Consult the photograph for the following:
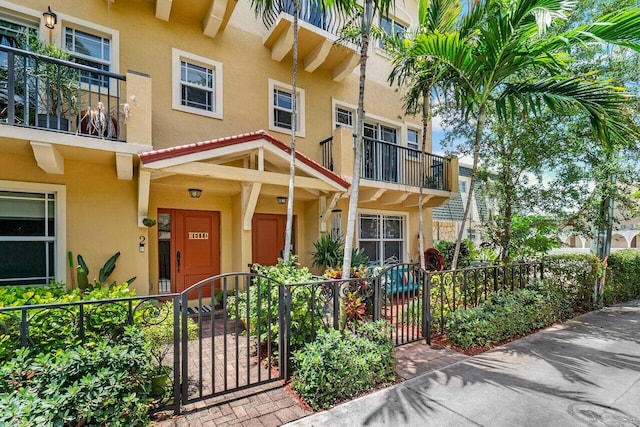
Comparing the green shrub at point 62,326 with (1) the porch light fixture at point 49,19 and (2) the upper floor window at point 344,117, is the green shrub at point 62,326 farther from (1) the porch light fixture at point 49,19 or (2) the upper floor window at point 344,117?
A: (2) the upper floor window at point 344,117

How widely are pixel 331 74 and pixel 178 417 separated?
28.3 ft

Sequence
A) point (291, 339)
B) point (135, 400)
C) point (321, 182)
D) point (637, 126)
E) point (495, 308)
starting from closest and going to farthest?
1. point (135, 400)
2. point (291, 339)
3. point (495, 308)
4. point (321, 182)
5. point (637, 126)

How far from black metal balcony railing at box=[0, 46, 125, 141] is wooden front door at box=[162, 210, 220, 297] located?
7.87 feet

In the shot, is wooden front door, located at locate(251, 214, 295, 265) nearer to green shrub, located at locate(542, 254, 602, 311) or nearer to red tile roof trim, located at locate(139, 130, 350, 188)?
red tile roof trim, located at locate(139, 130, 350, 188)

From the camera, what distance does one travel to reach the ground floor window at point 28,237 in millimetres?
5168

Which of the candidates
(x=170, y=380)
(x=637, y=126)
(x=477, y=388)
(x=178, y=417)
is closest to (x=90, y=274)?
(x=170, y=380)

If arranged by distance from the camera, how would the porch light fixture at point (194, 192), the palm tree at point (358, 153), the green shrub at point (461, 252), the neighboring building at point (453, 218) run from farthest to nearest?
the neighboring building at point (453, 218) → the green shrub at point (461, 252) → the porch light fixture at point (194, 192) → the palm tree at point (358, 153)

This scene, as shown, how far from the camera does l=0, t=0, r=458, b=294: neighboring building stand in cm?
509

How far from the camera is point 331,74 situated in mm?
8891

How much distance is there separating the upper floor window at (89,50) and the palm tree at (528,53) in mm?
5956

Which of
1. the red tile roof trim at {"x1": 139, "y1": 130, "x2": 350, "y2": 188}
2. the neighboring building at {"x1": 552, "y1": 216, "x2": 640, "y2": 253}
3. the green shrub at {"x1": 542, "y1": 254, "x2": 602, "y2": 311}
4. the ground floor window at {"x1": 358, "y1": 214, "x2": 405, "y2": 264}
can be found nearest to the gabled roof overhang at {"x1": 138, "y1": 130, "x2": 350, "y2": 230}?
the red tile roof trim at {"x1": 139, "y1": 130, "x2": 350, "y2": 188}

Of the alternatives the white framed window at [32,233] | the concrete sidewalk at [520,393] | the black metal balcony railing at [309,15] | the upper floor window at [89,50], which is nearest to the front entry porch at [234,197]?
the white framed window at [32,233]

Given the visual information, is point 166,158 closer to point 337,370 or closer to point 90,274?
point 90,274

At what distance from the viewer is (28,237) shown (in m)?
5.29
